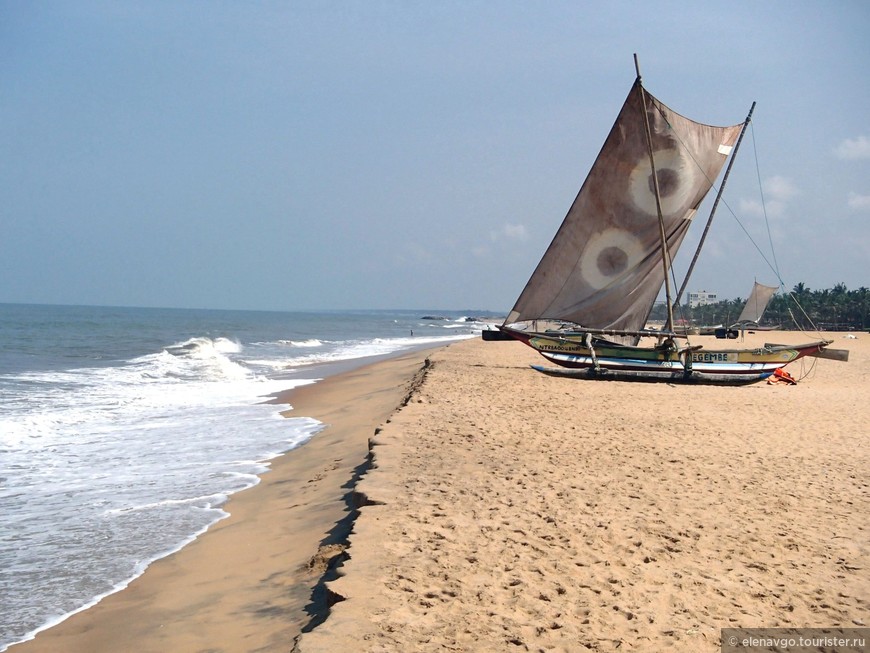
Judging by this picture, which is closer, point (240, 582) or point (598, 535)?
point (240, 582)

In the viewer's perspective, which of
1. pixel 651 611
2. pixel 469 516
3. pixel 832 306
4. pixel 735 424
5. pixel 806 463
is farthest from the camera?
pixel 832 306

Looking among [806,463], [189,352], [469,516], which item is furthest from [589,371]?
[189,352]

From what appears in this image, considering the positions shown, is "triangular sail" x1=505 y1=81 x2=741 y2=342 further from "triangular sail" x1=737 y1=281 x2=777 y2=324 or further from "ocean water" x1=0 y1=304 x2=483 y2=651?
"triangular sail" x1=737 y1=281 x2=777 y2=324

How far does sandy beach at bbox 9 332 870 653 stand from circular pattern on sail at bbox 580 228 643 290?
26.2 feet

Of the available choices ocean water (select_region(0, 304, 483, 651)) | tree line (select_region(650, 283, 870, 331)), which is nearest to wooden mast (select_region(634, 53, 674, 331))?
ocean water (select_region(0, 304, 483, 651))

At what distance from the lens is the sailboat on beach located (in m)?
17.6

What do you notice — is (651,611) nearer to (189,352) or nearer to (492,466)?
(492,466)

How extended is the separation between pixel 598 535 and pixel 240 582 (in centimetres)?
285

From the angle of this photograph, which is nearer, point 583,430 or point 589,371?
point 583,430

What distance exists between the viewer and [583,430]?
10.3 meters

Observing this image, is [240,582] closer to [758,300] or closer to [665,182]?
[665,182]

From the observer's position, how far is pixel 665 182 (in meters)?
18.0

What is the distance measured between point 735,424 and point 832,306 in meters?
69.0

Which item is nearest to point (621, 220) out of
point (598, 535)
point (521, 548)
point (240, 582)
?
point (598, 535)
